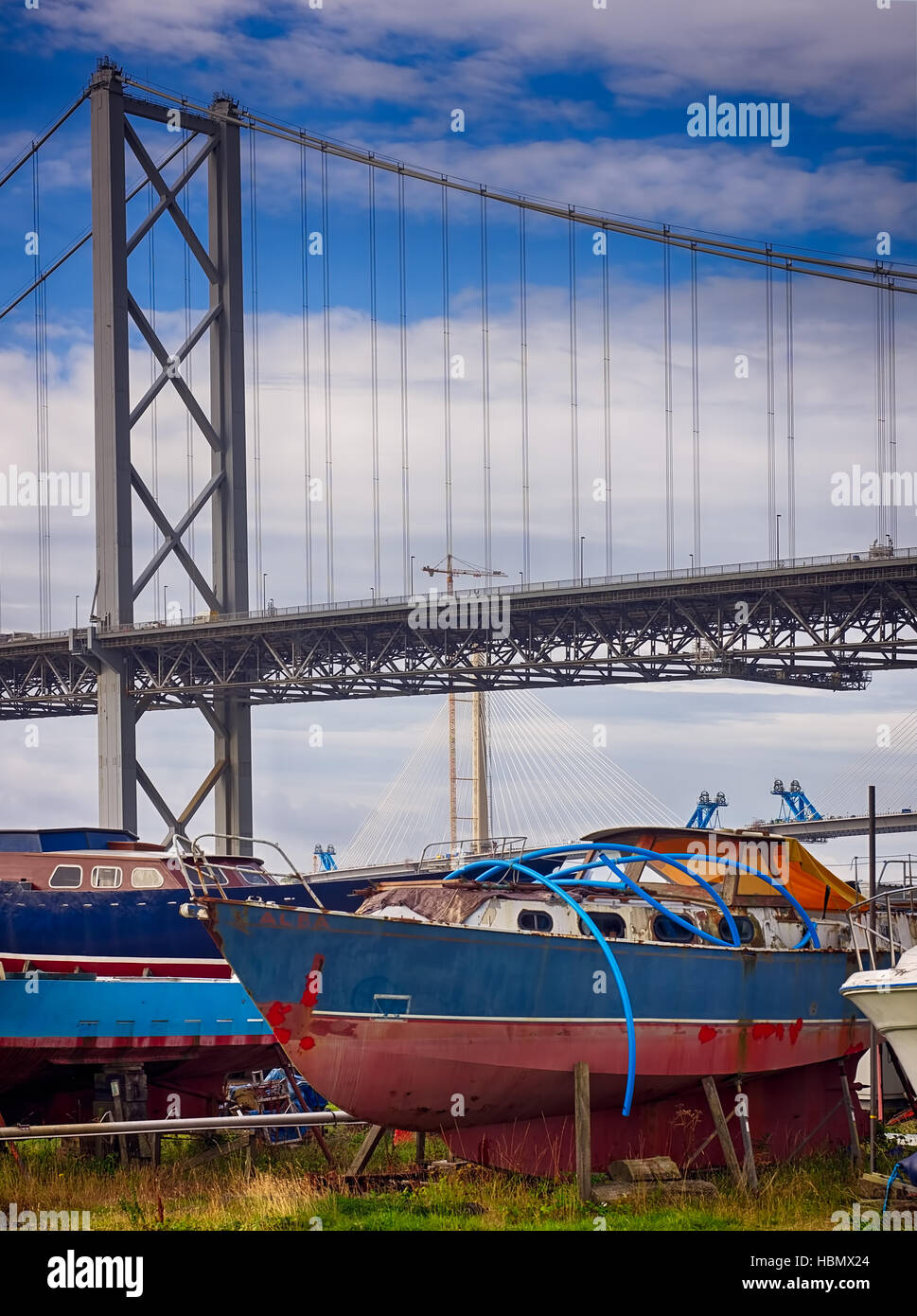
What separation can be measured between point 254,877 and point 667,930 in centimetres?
816

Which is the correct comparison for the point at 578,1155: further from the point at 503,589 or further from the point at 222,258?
the point at 222,258

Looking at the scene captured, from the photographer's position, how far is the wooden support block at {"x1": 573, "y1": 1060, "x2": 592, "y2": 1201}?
17.8 m

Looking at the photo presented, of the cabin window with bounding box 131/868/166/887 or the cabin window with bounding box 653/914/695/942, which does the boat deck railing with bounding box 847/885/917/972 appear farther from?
the cabin window with bounding box 131/868/166/887

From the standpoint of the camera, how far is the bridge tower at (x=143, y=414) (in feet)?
229

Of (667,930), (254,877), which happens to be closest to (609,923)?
(667,930)

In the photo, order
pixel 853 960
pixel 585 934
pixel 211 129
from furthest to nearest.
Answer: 1. pixel 211 129
2. pixel 853 960
3. pixel 585 934

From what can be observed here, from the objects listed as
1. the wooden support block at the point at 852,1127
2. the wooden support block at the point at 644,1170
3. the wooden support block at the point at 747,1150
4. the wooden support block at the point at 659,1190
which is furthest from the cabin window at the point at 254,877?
the wooden support block at the point at 659,1190

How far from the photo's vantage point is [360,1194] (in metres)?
17.8

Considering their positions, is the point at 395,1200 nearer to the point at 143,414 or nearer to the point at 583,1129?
the point at 583,1129

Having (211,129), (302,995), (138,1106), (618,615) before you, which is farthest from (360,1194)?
(211,129)

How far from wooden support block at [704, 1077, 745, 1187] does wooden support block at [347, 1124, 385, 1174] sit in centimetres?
369

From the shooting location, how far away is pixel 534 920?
19609 millimetres

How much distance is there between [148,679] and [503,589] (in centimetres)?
1535

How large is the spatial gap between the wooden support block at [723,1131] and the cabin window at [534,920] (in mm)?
2572
